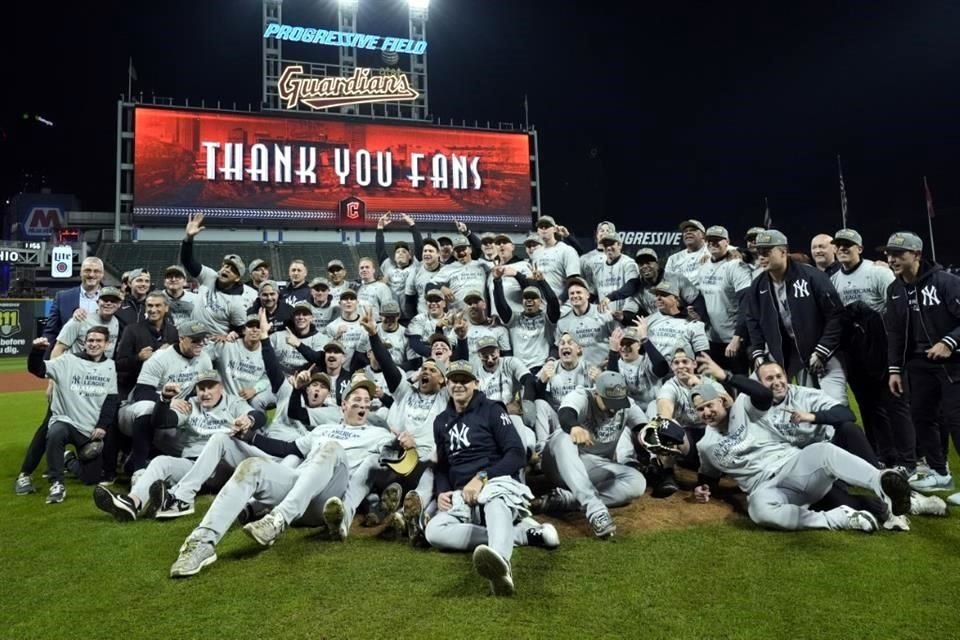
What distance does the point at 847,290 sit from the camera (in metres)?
6.59

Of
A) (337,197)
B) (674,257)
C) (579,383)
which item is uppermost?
(337,197)

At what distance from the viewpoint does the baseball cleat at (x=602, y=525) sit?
4715 mm

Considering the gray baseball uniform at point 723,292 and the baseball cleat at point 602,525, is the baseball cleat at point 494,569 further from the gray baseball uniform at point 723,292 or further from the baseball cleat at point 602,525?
the gray baseball uniform at point 723,292

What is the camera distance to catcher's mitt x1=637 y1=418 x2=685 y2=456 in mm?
5012

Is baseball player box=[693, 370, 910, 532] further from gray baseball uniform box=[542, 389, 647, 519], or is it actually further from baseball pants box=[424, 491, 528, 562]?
baseball pants box=[424, 491, 528, 562]

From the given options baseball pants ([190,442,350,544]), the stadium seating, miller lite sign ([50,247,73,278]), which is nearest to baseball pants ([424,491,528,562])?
baseball pants ([190,442,350,544])

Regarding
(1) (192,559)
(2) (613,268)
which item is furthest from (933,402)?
(1) (192,559)

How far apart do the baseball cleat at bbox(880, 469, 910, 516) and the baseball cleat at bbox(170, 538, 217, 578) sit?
456 cm

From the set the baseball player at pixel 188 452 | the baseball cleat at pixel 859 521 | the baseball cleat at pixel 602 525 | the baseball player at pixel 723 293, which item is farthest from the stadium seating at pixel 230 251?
the baseball cleat at pixel 859 521

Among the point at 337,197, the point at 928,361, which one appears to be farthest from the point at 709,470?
the point at 337,197

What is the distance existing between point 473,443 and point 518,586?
4.01 ft

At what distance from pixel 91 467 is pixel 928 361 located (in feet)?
27.2

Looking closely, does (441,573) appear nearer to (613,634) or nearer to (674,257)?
(613,634)

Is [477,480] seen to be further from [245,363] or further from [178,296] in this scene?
[178,296]
